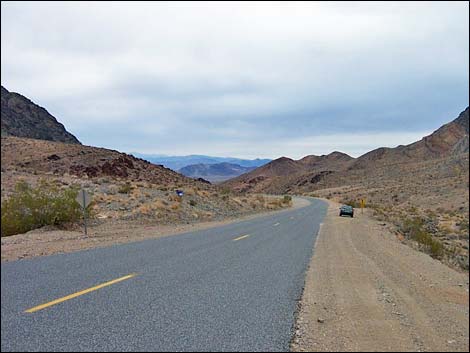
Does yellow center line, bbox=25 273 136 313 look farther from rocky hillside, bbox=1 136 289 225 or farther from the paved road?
rocky hillside, bbox=1 136 289 225

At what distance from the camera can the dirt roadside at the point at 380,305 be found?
296 cm

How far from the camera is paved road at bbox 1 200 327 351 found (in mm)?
4840

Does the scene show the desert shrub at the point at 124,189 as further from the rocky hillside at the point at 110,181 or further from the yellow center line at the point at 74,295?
the yellow center line at the point at 74,295

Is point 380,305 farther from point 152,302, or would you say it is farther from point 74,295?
point 74,295


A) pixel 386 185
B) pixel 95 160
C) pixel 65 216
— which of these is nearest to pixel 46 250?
pixel 95 160

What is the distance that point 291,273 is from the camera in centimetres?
1015

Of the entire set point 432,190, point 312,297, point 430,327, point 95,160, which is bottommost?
point 312,297

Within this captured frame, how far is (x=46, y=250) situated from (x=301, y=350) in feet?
32.0

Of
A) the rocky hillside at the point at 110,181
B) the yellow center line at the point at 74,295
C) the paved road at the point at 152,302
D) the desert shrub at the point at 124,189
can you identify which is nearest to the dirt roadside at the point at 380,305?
the paved road at the point at 152,302

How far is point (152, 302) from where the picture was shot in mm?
6738

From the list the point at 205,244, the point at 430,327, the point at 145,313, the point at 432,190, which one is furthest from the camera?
the point at 205,244

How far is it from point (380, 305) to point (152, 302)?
342 centimetres

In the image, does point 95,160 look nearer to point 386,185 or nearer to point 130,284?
point 130,284

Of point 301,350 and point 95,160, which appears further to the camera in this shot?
point 95,160
